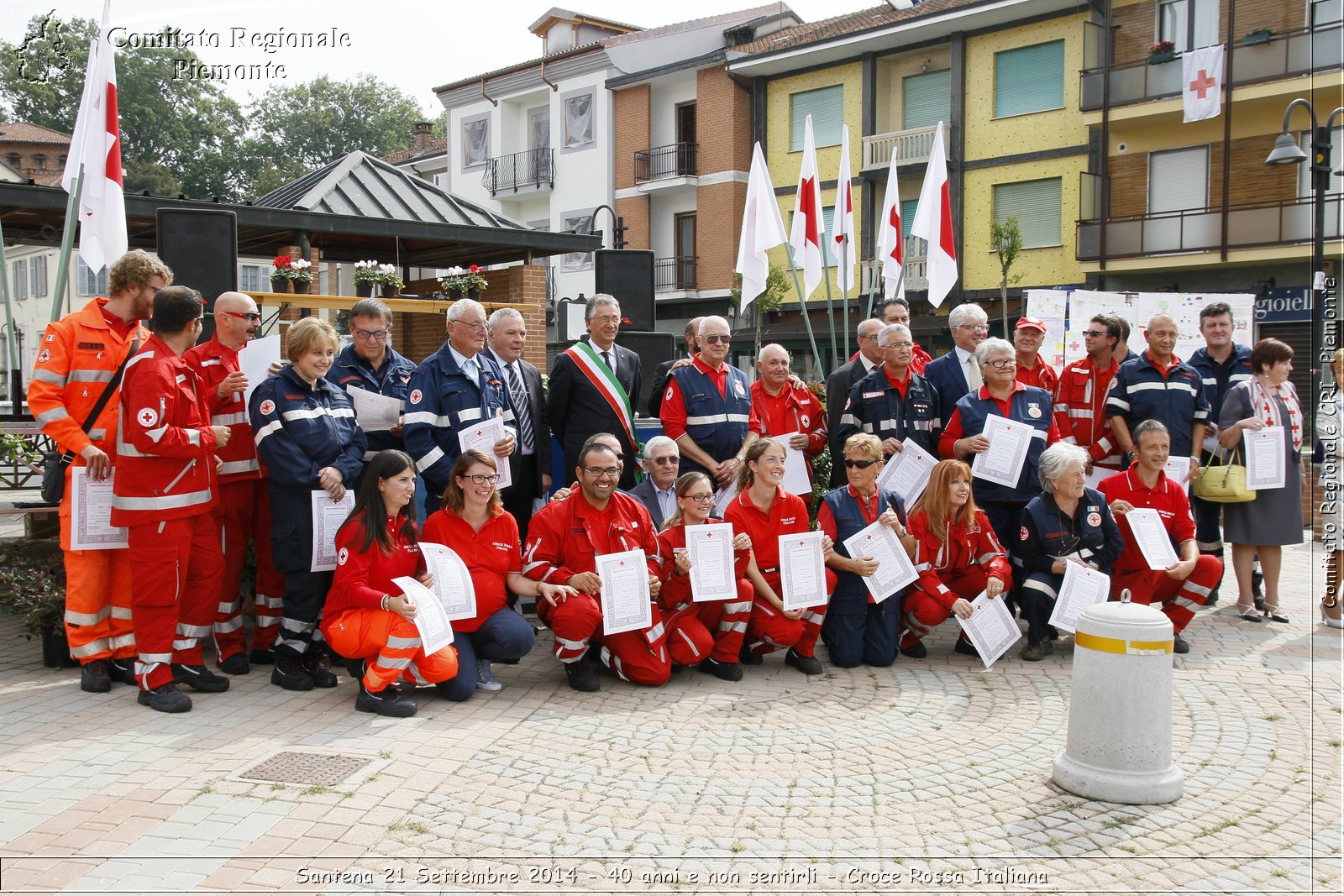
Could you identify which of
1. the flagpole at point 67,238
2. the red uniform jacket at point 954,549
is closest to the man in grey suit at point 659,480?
the red uniform jacket at point 954,549

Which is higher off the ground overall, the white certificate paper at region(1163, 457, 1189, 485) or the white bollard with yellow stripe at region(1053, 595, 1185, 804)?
the white certificate paper at region(1163, 457, 1189, 485)

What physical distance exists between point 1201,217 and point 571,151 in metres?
21.1

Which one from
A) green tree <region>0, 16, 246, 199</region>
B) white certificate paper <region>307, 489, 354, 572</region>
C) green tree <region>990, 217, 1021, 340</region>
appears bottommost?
white certificate paper <region>307, 489, 354, 572</region>

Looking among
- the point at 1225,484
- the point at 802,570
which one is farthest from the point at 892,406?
the point at 1225,484

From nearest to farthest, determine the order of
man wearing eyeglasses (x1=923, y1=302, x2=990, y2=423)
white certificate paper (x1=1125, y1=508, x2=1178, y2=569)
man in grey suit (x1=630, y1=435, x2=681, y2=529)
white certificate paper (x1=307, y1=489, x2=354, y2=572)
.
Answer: white certificate paper (x1=307, y1=489, x2=354, y2=572)
man in grey suit (x1=630, y1=435, x2=681, y2=529)
white certificate paper (x1=1125, y1=508, x2=1178, y2=569)
man wearing eyeglasses (x1=923, y1=302, x2=990, y2=423)

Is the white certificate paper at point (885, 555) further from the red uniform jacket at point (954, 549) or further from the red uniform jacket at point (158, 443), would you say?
the red uniform jacket at point (158, 443)

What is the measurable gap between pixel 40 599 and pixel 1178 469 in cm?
805

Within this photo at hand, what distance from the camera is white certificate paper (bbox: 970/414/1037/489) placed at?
7430 millimetres

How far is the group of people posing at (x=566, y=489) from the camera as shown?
597cm

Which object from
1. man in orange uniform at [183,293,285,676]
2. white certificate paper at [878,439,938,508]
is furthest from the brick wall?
man in orange uniform at [183,293,285,676]

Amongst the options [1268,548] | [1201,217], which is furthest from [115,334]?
[1201,217]

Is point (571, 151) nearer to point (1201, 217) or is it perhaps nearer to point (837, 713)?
point (1201, 217)

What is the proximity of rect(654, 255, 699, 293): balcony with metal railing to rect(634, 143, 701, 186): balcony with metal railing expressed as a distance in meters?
2.52

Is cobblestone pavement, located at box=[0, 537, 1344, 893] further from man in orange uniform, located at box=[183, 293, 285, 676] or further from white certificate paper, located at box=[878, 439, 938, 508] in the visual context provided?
white certificate paper, located at box=[878, 439, 938, 508]
